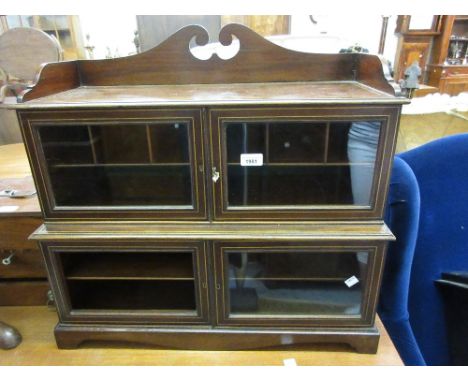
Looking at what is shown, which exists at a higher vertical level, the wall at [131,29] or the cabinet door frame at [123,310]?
the wall at [131,29]

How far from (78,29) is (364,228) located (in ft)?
8.95

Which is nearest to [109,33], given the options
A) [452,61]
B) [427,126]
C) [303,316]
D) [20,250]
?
[20,250]

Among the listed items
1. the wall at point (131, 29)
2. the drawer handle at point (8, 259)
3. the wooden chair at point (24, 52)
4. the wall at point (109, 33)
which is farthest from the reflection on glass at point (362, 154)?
the wall at point (109, 33)

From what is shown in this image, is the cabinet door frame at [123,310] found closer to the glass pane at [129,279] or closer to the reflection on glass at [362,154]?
the glass pane at [129,279]

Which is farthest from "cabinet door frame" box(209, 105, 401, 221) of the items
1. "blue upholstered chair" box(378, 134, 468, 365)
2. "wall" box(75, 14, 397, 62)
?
"wall" box(75, 14, 397, 62)

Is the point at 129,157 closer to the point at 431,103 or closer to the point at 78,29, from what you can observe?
the point at 431,103

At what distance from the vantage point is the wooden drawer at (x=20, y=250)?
1.04m

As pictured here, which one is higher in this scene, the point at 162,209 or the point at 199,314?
the point at 162,209

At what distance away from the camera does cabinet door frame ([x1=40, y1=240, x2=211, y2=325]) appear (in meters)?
0.91

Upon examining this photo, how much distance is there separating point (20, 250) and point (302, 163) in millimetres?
950

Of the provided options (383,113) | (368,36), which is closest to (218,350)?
(383,113)

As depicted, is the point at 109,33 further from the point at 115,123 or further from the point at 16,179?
the point at 115,123

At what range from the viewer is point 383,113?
0.76 metres

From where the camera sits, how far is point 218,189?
844 mm
